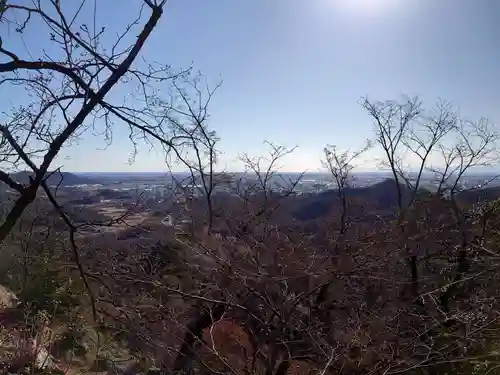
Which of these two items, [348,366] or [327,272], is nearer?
[348,366]

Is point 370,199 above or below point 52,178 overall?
below

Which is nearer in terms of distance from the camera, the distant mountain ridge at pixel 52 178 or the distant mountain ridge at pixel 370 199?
the distant mountain ridge at pixel 52 178

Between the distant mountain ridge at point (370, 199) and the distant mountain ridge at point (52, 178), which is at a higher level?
the distant mountain ridge at point (52, 178)

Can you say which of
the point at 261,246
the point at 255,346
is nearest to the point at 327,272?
the point at 261,246

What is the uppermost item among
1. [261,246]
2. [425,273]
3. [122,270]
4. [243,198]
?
[243,198]

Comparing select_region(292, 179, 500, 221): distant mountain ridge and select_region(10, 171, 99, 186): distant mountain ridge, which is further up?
select_region(10, 171, 99, 186): distant mountain ridge

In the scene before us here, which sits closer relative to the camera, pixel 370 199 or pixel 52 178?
pixel 52 178

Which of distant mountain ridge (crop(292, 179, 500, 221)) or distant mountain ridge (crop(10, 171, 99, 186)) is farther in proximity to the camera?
distant mountain ridge (crop(292, 179, 500, 221))

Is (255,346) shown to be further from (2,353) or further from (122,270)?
(2,353)

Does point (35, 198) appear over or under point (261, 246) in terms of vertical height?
over

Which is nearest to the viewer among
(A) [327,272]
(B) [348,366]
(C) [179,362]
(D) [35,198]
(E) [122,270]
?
(D) [35,198]

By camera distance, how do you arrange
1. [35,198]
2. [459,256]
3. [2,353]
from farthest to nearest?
1. [459,256]
2. [2,353]
3. [35,198]
